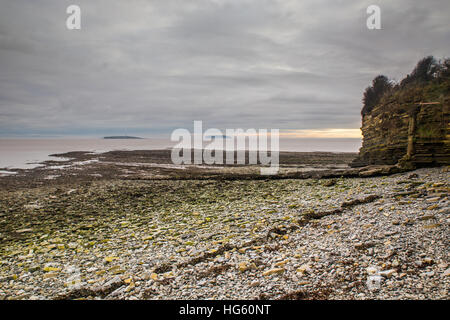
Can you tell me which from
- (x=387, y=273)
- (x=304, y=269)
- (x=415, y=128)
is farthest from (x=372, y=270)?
(x=415, y=128)

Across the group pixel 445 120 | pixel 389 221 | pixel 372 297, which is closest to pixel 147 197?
pixel 389 221

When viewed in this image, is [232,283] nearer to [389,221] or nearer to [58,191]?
[389,221]

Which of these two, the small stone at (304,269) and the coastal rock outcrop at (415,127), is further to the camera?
the coastal rock outcrop at (415,127)

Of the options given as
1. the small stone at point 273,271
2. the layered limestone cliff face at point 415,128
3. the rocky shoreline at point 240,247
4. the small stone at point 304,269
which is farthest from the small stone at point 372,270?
the layered limestone cliff face at point 415,128

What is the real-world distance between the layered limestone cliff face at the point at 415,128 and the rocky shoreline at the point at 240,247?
4404mm

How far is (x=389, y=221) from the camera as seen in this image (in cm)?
1078

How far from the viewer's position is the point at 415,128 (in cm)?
2342

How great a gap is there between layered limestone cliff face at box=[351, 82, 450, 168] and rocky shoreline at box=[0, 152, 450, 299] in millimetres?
4404

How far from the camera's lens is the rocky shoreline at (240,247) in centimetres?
718

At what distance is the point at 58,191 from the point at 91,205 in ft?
24.5

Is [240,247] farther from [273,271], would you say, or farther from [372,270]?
[372,270]

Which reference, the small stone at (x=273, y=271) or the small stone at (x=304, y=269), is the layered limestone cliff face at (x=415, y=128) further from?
the small stone at (x=273, y=271)
